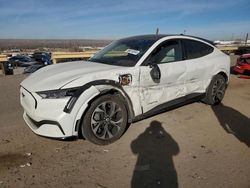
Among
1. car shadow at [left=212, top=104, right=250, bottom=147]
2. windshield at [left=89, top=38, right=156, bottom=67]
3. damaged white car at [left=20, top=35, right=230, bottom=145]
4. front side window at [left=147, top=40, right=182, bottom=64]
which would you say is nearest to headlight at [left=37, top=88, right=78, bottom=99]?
damaged white car at [left=20, top=35, right=230, bottom=145]

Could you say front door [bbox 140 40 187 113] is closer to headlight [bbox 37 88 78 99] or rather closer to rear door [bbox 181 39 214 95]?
rear door [bbox 181 39 214 95]

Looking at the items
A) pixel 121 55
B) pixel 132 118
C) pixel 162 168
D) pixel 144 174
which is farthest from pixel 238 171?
pixel 121 55

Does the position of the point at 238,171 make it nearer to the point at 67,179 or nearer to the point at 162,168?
the point at 162,168

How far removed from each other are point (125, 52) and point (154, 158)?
6.97ft

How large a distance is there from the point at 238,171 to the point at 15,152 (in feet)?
10.3

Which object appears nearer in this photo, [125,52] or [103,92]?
[103,92]

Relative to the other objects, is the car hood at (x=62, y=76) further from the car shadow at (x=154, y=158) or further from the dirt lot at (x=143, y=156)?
the car shadow at (x=154, y=158)

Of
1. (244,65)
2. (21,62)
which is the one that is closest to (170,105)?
(244,65)

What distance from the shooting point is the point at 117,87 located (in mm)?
4184

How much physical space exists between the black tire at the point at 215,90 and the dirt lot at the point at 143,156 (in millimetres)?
662

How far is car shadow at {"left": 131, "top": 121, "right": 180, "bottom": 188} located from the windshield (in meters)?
1.30

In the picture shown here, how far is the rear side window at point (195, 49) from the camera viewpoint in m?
5.43

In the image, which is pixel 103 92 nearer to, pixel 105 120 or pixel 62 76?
pixel 105 120

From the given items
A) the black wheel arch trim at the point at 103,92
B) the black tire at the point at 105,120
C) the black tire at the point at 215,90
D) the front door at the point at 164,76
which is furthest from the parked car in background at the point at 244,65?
the black tire at the point at 105,120
